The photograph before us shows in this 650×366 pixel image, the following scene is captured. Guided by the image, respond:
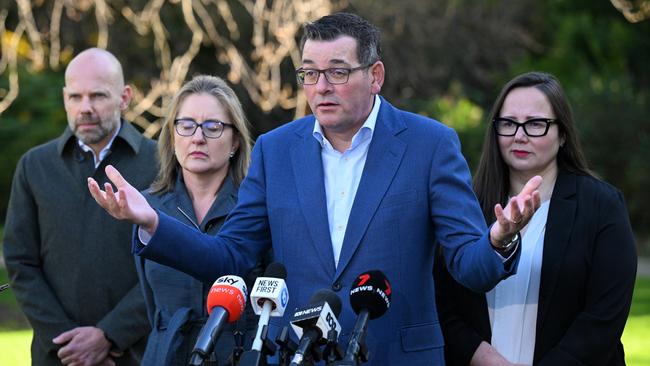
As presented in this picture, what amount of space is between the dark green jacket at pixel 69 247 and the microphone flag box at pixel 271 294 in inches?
102

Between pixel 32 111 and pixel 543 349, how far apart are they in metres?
14.8

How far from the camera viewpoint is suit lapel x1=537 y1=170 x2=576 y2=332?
5504 mm

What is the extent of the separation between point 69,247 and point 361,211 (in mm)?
2450

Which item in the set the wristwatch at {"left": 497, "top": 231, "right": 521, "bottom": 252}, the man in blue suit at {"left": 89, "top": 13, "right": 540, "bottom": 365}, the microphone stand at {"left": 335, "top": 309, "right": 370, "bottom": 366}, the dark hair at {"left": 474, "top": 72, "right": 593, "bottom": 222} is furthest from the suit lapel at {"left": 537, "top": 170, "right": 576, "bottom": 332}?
the microphone stand at {"left": 335, "top": 309, "right": 370, "bottom": 366}

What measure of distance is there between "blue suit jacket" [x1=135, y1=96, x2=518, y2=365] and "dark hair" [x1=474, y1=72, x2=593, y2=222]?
0.84 metres

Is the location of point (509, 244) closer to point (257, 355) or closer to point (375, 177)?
point (375, 177)

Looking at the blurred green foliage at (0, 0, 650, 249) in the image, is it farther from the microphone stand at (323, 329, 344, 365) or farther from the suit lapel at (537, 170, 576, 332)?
the microphone stand at (323, 329, 344, 365)

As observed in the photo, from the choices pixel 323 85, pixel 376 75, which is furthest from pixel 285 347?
pixel 376 75

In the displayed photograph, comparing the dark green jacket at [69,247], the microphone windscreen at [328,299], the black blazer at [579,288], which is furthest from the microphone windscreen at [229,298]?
the dark green jacket at [69,247]

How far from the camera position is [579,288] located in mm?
5535

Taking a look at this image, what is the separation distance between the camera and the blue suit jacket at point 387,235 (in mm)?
4852

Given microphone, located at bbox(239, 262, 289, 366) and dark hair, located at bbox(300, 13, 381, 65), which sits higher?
dark hair, located at bbox(300, 13, 381, 65)

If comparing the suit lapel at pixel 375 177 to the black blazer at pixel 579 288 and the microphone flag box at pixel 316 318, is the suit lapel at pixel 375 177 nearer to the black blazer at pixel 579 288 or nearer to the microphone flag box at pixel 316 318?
the microphone flag box at pixel 316 318

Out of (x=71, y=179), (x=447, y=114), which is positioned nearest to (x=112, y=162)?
(x=71, y=179)
